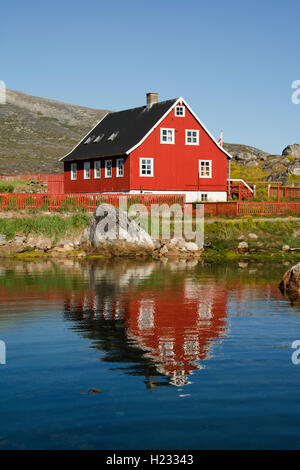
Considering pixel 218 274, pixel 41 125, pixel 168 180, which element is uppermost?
pixel 41 125

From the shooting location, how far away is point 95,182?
2036 inches

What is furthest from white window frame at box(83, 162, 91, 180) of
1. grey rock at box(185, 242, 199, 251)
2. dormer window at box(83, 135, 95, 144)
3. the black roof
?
grey rock at box(185, 242, 199, 251)

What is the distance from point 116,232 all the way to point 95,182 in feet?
63.6

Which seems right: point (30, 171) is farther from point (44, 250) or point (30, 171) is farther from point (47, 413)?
point (47, 413)

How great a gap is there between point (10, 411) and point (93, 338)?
438 cm

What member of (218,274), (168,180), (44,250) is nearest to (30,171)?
(168,180)

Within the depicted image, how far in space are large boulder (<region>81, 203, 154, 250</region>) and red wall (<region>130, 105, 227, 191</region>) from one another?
42.7 ft

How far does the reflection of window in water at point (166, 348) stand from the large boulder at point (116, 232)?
2122 cm

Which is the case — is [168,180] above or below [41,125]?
below

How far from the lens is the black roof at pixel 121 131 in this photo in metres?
47.4

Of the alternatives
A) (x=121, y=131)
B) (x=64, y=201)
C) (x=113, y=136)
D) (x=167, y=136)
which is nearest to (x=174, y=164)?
(x=167, y=136)

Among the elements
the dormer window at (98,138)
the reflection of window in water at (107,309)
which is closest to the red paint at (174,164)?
the dormer window at (98,138)
